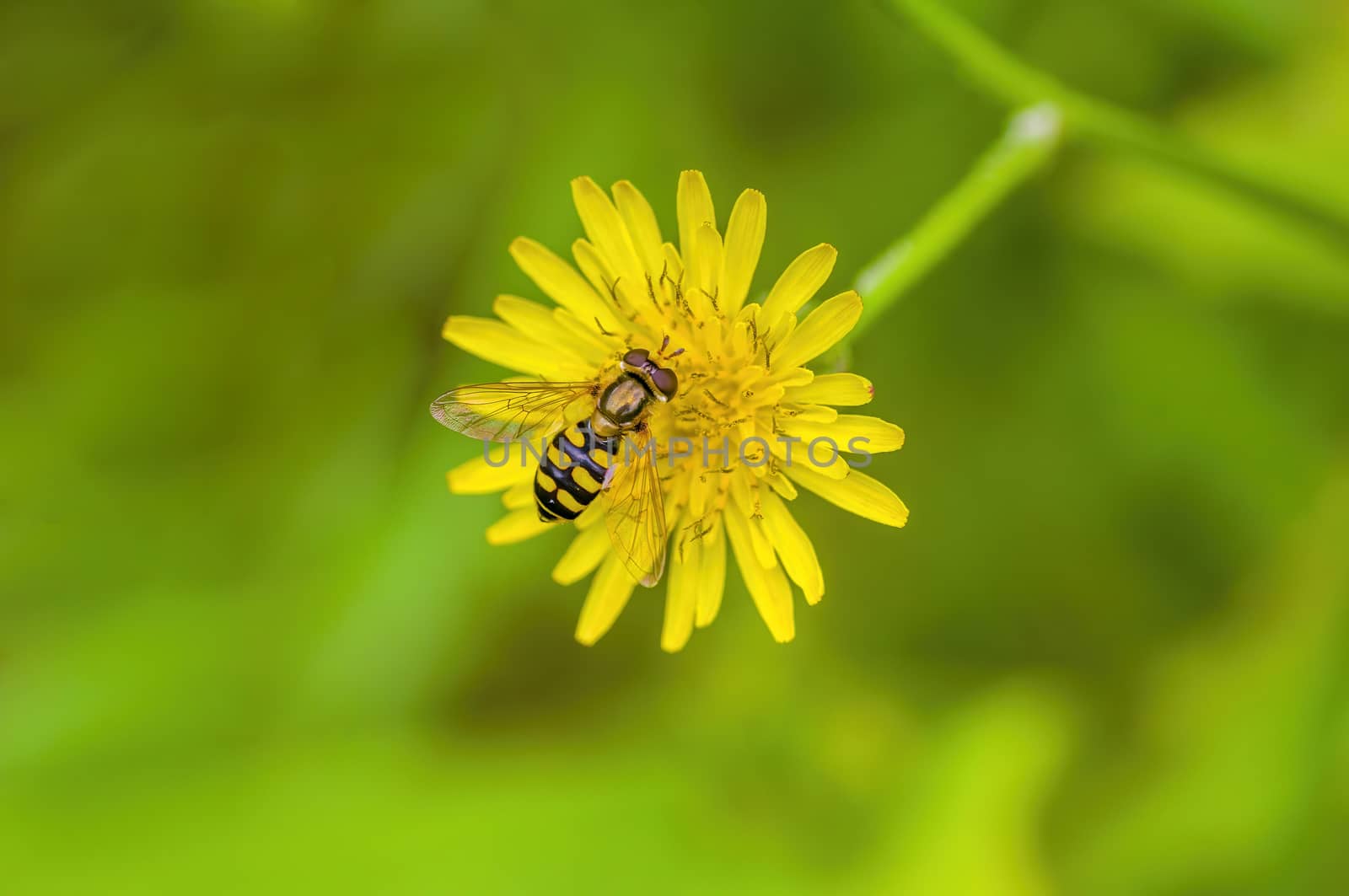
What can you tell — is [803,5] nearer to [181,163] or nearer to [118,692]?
[181,163]

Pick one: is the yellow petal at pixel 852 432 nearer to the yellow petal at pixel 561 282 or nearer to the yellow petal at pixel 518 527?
the yellow petal at pixel 561 282

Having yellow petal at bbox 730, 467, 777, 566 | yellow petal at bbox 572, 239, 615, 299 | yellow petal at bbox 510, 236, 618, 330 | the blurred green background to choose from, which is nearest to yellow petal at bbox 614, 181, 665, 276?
yellow petal at bbox 572, 239, 615, 299

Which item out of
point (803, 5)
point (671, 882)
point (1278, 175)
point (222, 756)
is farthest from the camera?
point (803, 5)

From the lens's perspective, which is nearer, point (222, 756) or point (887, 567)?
point (222, 756)

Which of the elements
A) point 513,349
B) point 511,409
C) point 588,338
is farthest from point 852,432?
point 511,409

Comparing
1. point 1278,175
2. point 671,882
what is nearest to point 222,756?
point 671,882

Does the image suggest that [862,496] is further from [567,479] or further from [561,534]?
[561,534]
